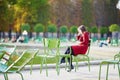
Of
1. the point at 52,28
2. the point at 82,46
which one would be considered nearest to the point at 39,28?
the point at 52,28

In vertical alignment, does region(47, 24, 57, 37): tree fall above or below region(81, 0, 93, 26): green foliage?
below

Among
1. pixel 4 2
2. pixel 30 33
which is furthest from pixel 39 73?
pixel 30 33

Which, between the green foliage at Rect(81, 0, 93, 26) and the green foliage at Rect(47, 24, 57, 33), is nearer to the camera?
the green foliage at Rect(47, 24, 57, 33)

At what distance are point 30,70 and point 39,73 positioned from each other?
0.42 m

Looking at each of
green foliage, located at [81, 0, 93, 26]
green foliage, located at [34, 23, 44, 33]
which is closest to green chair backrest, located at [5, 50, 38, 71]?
green foliage, located at [34, 23, 44, 33]

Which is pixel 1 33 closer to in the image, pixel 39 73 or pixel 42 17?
pixel 42 17

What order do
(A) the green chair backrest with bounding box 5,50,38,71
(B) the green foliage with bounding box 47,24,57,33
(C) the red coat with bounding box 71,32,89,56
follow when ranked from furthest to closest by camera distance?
(B) the green foliage with bounding box 47,24,57,33, (C) the red coat with bounding box 71,32,89,56, (A) the green chair backrest with bounding box 5,50,38,71

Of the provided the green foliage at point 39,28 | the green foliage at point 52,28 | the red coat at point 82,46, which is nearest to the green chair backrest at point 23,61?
the red coat at point 82,46

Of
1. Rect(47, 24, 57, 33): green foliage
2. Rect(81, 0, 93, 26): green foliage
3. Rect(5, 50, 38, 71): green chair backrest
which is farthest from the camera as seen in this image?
Rect(81, 0, 93, 26): green foliage

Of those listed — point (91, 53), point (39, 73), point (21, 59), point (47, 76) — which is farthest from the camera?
point (91, 53)

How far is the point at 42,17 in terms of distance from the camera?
62.8 metres

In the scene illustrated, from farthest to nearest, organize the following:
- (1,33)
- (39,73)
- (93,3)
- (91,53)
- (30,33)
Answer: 1. (93,3)
2. (30,33)
3. (1,33)
4. (91,53)
5. (39,73)

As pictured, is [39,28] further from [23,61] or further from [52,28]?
[23,61]

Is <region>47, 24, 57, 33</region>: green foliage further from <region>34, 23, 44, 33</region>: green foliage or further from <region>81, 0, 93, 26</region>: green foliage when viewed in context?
<region>81, 0, 93, 26</region>: green foliage
